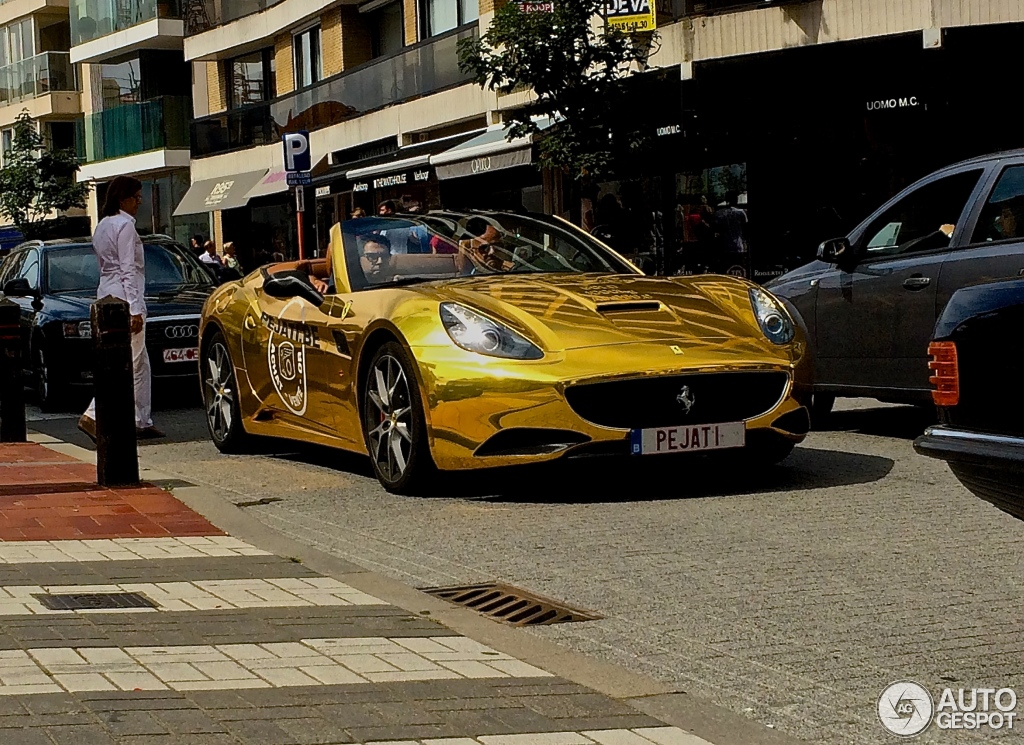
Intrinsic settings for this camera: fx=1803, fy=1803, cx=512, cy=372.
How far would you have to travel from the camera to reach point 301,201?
22.7 metres

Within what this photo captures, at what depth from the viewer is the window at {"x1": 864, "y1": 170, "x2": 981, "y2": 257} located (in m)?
10.4

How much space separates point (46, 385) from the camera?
1647 cm

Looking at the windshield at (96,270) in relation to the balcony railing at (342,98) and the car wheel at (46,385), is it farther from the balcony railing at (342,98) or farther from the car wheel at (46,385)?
the balcony railing at (342,98)

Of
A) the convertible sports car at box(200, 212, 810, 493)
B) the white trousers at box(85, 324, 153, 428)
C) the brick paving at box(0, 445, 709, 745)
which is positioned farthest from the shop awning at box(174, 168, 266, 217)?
the brick paving at box(0, 445, 709, 745)

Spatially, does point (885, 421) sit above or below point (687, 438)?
below

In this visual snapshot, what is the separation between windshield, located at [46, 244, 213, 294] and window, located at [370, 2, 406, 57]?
1904cm

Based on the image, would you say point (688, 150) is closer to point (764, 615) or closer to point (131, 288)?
point (131, 288)

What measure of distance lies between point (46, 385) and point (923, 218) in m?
8.91

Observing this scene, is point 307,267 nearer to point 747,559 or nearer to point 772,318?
point 772,318

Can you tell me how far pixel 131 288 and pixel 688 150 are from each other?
1434 centimetres

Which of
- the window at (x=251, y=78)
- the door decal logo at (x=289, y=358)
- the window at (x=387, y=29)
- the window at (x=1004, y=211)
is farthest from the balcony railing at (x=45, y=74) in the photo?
the window at (x=1004, y=211)

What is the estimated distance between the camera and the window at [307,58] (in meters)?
41.3

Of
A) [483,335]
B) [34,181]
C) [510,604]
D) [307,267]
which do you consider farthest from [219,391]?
[34,181]

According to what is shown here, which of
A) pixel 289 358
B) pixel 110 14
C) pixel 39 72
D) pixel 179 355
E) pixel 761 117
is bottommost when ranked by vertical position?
pixel 179 355
